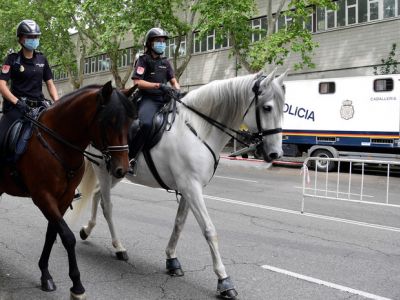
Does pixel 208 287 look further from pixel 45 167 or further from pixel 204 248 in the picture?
pixel 45 167

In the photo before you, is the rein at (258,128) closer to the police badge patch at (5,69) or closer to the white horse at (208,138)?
the white horse at (208,138)

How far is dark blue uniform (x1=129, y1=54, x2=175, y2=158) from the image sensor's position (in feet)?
16.5

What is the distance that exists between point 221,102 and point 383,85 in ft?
Answer: 45.9

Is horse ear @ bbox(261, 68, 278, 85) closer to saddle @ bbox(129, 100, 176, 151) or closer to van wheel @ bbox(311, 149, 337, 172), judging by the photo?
saddle @ bbox(129, 100, 176, 151)

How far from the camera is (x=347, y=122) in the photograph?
18.0 metres

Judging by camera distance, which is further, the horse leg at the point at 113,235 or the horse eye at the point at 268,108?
the horse leg at the point at 113,235

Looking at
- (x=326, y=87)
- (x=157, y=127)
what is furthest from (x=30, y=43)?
(x=326, y=87)

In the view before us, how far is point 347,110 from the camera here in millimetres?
17969

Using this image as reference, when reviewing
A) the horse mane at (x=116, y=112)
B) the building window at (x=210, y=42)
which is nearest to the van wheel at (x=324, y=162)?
the horse mane at (x=116, y=112)

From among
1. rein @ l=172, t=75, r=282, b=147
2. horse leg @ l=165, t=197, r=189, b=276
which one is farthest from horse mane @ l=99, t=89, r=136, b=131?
horse leg @ l=165, t=197, r=189, b=276

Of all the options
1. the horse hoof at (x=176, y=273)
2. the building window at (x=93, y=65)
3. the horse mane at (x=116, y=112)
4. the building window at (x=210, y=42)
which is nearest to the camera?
the horse mane at (x=116, y=112)

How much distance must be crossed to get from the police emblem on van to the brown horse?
1527 centimetres

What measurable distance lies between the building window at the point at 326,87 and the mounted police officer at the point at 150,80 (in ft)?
45.7

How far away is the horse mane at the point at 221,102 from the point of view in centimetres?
462
